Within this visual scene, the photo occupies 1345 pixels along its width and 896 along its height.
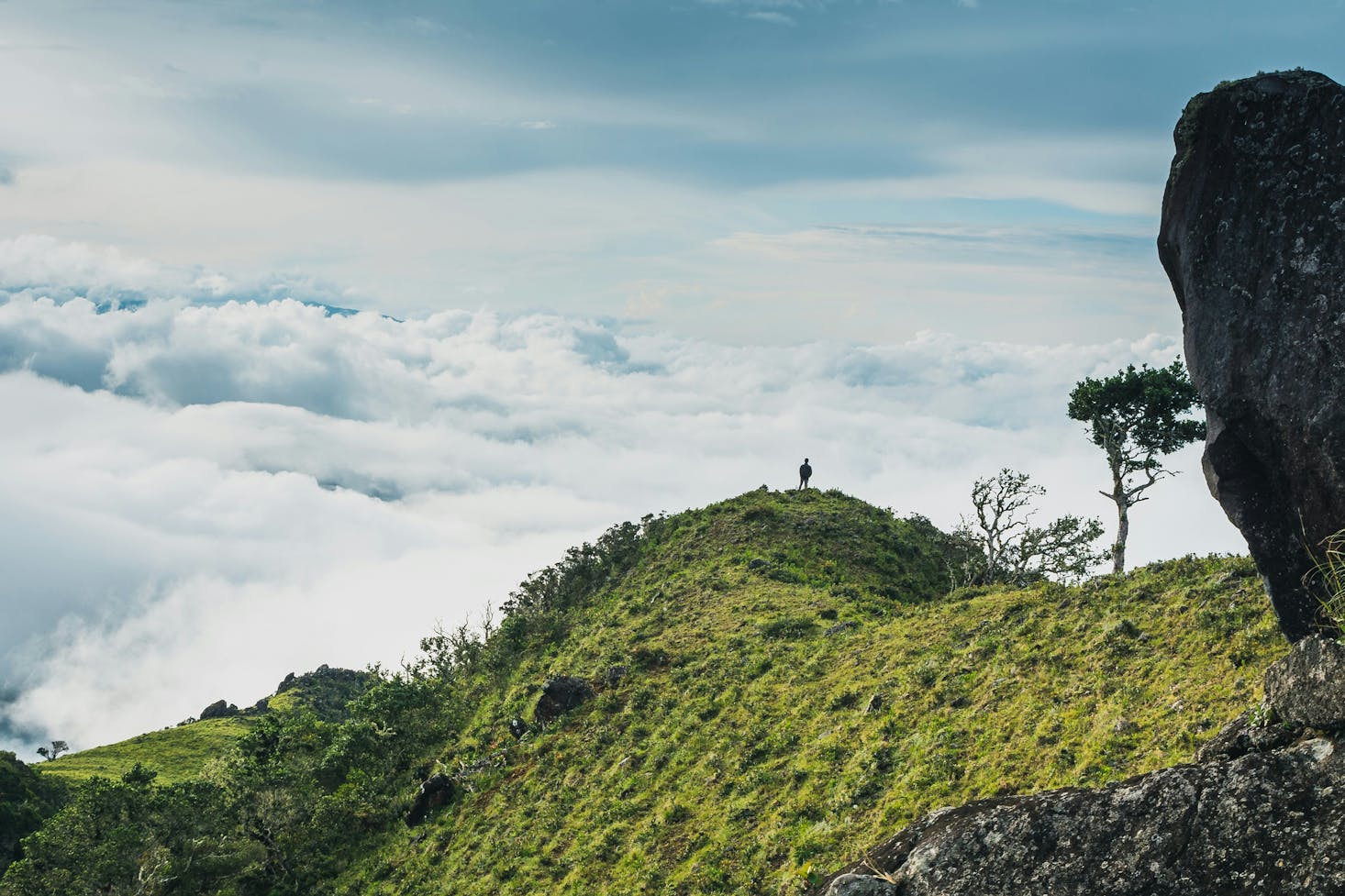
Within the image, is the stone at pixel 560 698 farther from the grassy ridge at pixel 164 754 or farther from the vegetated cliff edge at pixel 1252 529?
the grassy ridge at pixel 164 754

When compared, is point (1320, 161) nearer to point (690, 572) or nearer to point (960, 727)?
point (960, 727)

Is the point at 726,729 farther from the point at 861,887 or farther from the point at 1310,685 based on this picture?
the point at 1310,685

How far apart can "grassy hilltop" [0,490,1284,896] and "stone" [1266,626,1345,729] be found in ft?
33.0

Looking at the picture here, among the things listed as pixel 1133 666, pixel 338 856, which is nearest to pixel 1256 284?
pixel 1133 666

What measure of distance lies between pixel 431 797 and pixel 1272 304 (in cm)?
4413

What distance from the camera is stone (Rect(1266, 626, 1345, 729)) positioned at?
8.15 m

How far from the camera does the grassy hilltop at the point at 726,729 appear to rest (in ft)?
76.2

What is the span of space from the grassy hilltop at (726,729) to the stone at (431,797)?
72 centimetres

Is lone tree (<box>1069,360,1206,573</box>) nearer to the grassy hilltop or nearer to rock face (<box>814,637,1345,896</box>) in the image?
the grassy hilltop

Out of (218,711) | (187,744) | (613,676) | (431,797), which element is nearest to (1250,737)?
(613,676)

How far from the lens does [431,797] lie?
43781mm

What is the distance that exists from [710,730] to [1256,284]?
28.9 metres

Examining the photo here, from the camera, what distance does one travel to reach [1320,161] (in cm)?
1196

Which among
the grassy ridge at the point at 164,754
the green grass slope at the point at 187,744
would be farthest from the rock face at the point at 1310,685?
the grassy ridge at the point at 164,754
